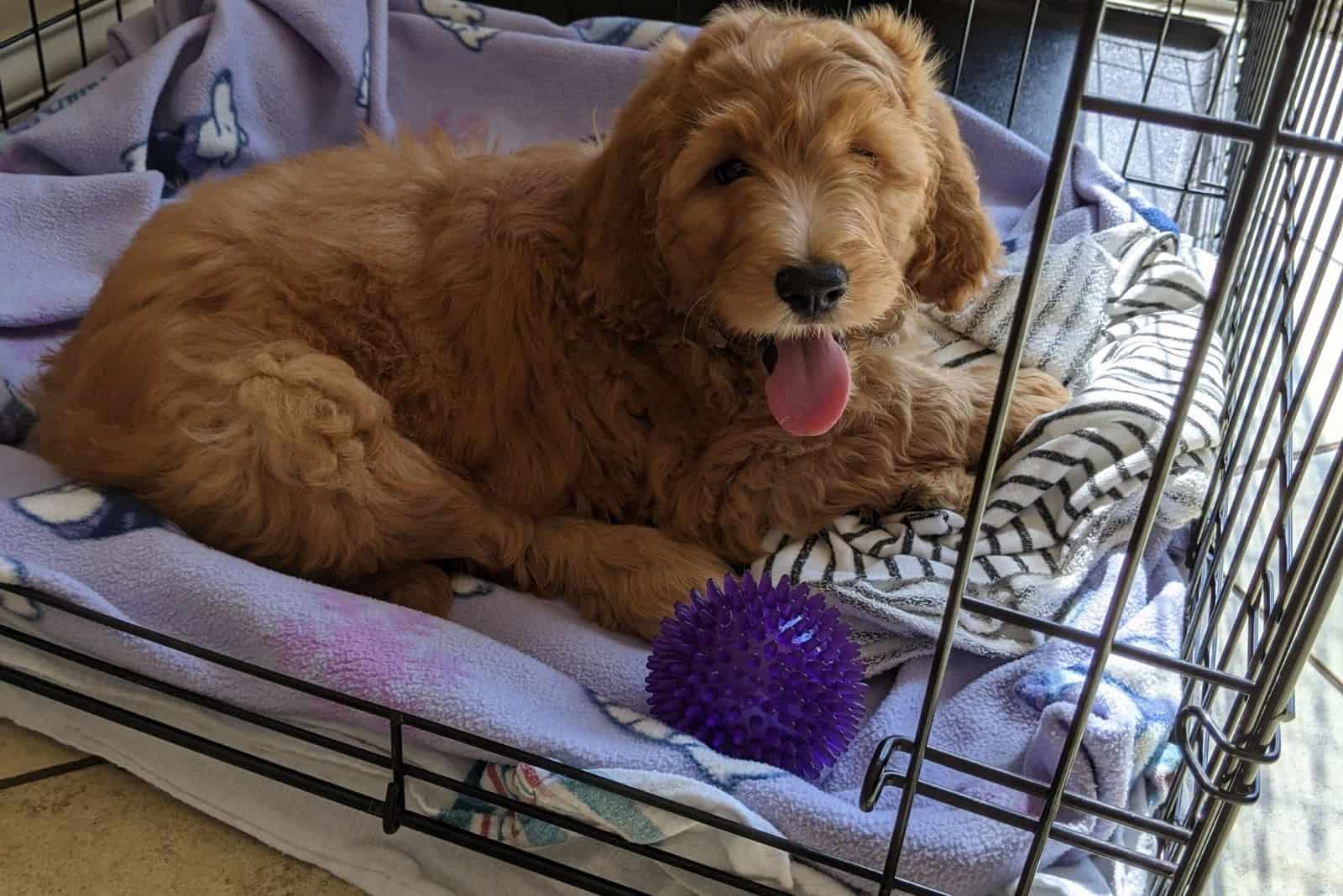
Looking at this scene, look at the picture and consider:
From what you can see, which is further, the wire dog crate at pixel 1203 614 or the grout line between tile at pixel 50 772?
the grout line between tile at pixel 50 772

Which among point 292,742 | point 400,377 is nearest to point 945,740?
point 292,742

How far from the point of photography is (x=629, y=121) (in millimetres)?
1757

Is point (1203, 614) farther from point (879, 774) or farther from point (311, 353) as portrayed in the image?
point (311, 353)

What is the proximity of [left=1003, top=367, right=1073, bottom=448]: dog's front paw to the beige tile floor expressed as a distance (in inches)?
53.2

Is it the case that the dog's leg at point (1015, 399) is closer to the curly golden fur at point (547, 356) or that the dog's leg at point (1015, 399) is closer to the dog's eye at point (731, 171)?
the curly golden fur at point (547, 356)

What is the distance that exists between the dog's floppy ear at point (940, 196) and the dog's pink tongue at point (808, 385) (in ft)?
0.80

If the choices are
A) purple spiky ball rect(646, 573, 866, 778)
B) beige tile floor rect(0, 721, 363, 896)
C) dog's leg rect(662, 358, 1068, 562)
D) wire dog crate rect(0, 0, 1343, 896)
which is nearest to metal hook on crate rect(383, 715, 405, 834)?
wire dog crate rect(0, 0, 1343, 896)

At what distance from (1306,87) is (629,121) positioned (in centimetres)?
126

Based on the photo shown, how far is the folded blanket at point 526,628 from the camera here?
1.43 metres

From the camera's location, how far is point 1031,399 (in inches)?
83.4

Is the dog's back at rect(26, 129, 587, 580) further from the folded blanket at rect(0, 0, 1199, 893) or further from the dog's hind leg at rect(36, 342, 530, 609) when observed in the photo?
the folded blanket at rect(0, 0, 1199, 893)

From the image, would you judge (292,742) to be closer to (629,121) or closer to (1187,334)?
(629,121)

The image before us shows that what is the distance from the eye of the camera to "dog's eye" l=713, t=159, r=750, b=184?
163 centimetres

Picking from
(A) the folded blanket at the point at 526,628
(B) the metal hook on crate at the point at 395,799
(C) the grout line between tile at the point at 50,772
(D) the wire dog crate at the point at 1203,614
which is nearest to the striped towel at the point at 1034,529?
(A) the folded blanket at the point at 526,628
